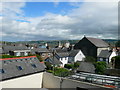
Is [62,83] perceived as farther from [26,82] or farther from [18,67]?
[18,67]

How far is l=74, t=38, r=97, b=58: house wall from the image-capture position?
34156 mm

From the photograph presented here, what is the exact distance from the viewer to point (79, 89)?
845 centimetres

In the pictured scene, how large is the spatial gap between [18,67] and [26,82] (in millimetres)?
1548

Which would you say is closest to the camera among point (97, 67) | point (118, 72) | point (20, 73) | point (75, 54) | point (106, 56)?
point (20, 73)

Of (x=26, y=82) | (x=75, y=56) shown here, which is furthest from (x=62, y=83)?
(x=75, y=56)

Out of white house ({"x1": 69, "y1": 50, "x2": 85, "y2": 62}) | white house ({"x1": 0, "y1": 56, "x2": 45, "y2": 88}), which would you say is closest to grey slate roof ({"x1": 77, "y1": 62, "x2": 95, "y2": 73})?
white house ({"x1": 0, "y1": 56, "x2": 45, "y2": 88})

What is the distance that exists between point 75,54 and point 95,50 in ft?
20.2

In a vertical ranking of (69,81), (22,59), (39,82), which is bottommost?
(39,82)

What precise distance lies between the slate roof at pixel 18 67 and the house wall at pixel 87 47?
25247 mm

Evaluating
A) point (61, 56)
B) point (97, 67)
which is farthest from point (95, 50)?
point (97, 67)

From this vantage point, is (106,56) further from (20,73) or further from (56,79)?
(20,73)

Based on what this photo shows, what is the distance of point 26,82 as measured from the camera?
33.2ft

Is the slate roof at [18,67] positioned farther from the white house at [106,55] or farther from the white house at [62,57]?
the white house at [106,55]

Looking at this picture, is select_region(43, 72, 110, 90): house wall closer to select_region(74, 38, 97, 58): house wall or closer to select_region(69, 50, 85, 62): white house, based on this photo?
select_region(69, 50, 85, 62): white house
